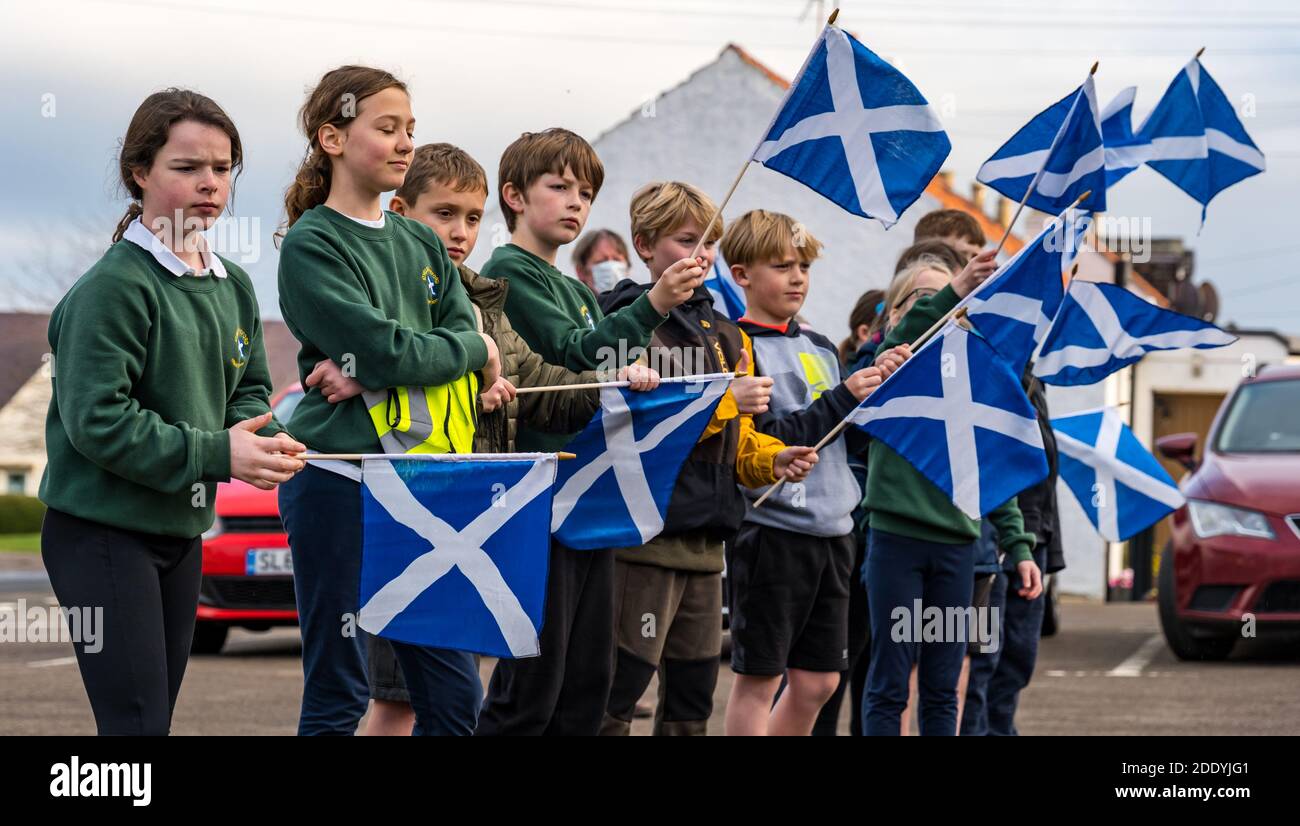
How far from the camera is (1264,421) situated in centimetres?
1174

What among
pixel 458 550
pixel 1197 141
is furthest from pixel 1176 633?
pixel 458 550

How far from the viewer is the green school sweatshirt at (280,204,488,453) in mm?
4098

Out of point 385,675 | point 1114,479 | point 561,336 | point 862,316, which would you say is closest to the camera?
point 385,675

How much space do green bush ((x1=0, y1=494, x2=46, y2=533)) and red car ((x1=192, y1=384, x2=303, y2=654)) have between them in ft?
116

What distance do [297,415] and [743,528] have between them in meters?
1.87

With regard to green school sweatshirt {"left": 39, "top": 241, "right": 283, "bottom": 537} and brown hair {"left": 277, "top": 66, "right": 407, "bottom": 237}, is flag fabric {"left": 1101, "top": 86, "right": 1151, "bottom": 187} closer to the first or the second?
brown hair {"left": 277, "top": 66, "right": 407, "bottom": 237}

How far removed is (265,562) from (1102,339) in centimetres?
625

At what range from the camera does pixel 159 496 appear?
3811 mm

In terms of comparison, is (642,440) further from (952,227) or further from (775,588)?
(952,227)

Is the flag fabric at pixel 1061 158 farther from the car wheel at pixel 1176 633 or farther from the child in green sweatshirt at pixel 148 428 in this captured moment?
the car wheel at pixel 1176 633

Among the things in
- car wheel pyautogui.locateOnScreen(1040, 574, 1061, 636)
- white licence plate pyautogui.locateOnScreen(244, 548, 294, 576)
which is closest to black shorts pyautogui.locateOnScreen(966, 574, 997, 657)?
white licence plate pyautogui.locateOnScreen(244, 548, 294, 576)

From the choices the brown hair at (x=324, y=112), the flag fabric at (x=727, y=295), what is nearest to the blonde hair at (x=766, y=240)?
the flag fabric at (x=727, y=295)

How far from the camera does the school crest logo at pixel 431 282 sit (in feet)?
14.5

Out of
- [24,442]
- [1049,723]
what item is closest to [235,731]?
[1049,723]
